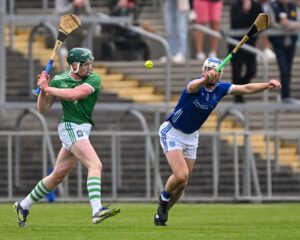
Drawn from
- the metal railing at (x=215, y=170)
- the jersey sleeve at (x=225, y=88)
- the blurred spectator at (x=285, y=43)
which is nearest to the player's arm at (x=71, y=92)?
the jersey sleeve at (x=225, y=88)

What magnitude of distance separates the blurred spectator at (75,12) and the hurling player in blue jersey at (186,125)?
869 centimetres

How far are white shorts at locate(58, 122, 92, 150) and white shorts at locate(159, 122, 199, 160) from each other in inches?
43.7

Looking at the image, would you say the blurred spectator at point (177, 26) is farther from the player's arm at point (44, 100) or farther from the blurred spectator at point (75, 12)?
the player's arm at point (44, 100)

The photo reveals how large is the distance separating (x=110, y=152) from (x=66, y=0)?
3724 mm

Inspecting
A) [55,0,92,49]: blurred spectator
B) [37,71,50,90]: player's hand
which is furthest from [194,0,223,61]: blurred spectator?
[37,71,50,90]: player's hand

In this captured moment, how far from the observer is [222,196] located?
2552 centimetres

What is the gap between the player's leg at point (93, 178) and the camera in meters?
17.4

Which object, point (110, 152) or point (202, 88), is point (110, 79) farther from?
point (202, 88)

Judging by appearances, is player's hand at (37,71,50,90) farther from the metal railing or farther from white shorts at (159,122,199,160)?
the metal railing

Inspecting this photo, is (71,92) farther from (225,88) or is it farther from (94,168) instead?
(225,88)

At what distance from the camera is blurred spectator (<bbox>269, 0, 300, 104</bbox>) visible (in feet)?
88.8

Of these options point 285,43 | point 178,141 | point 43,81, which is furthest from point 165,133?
point 285,43

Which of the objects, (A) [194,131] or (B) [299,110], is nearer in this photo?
(A) [194,131]

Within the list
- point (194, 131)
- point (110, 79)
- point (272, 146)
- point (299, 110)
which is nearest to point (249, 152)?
point (272, 146)
